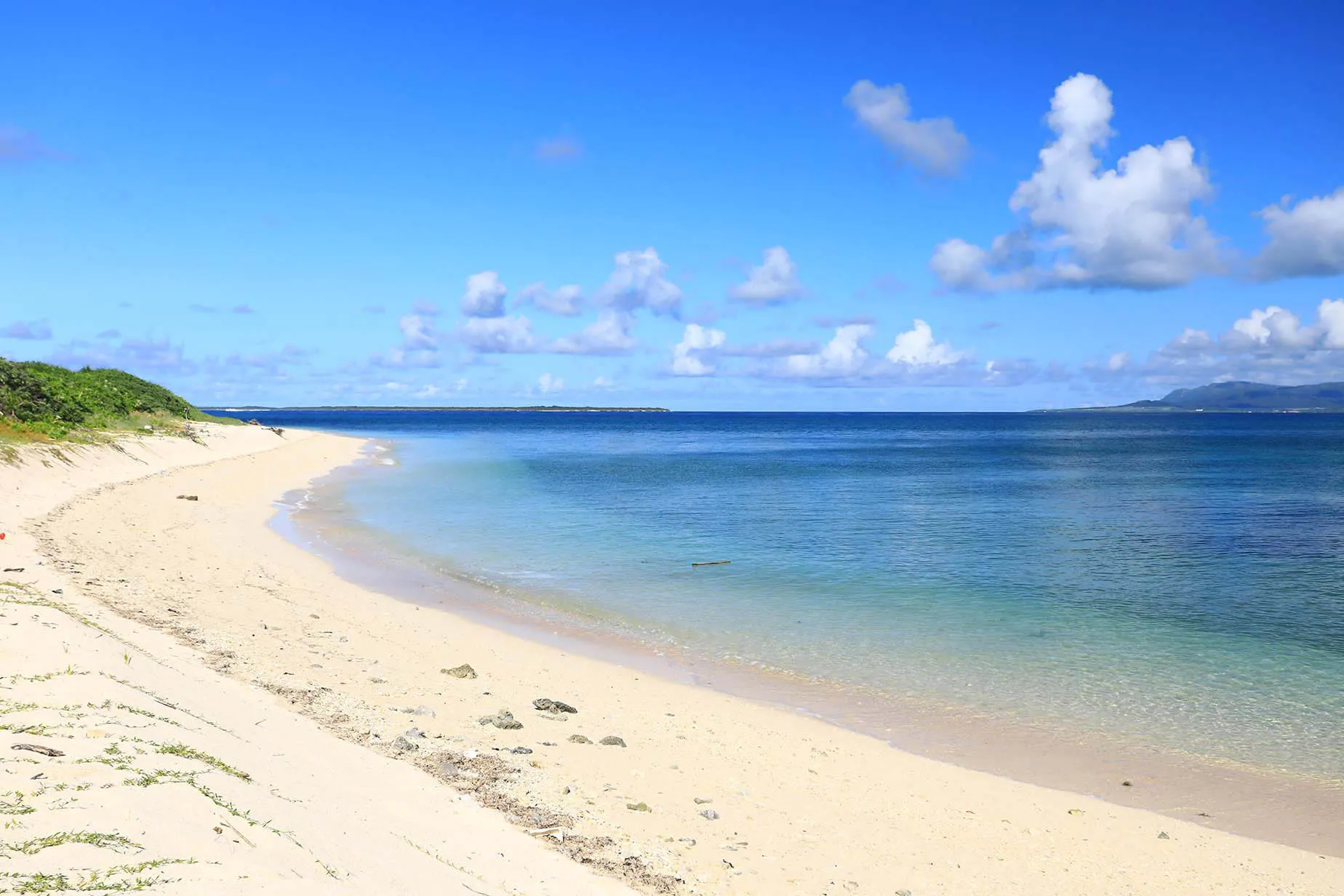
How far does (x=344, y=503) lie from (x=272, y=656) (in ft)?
93.7

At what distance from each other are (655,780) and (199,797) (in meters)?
5.15

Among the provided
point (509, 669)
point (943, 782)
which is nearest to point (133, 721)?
point (509, 669)

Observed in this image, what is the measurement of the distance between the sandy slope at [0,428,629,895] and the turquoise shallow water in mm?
9212

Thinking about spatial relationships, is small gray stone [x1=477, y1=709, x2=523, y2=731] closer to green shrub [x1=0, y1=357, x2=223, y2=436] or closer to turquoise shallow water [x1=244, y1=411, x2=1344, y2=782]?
turquoise shallow water [x1=244, y1=411, x2=1344, y2=782]

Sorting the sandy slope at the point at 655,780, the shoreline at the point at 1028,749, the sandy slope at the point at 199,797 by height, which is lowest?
the shoreline at the point at 1028,749

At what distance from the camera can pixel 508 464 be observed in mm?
→ 72562

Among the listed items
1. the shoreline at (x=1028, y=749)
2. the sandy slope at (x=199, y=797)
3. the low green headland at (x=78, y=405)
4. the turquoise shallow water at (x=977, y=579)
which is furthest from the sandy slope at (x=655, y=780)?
the low green headland at (x=78, y=405)

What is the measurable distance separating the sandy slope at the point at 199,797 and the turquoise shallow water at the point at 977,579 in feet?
30.2

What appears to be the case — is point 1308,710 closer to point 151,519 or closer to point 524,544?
point 524,544

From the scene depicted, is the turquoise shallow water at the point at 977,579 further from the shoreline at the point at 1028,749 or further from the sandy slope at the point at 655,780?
the sandy slope at the point at 655,780

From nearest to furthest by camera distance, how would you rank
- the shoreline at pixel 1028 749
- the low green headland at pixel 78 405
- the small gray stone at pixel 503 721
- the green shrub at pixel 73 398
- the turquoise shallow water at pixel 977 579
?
the shoreline at pixel 1028 749
the small gray stone at pixel 503 721
the turquoise shallow water at pixel 977 579
the low green headland at pixel 78 405
the green shrub at pixel 73 398

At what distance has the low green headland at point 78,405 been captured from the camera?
125ft

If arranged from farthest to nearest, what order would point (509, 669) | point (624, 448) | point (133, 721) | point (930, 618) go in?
point (624, 448) → point (930, 618) → point (509, 669) → point (133, 721)

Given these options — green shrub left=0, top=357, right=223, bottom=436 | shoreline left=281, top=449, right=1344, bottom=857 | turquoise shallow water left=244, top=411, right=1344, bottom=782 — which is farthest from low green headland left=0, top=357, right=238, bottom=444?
shoreline left=281, top=449, right=1344, bottom=857
